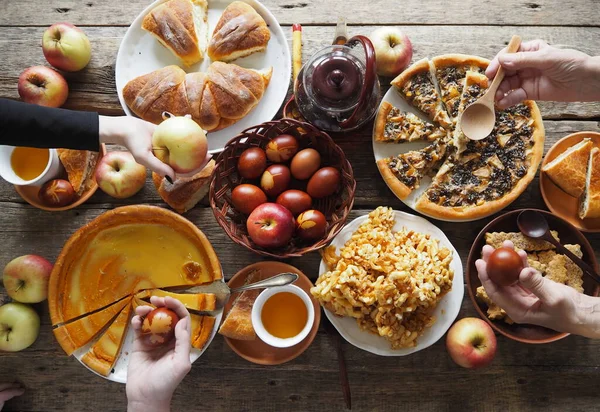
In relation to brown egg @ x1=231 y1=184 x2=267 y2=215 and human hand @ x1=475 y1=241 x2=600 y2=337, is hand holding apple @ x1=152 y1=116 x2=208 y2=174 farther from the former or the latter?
human hand @ x1=475 y1=241 x2=600 y2=337

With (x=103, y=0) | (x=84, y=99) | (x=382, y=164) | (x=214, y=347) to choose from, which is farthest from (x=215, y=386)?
(x=103, y=0)

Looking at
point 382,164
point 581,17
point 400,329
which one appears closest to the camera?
point 400,329

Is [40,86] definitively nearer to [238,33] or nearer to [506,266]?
[238,33]

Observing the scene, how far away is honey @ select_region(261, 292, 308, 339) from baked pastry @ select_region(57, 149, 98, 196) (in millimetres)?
898

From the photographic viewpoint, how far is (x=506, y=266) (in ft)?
5.94

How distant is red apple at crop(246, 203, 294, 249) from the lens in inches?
71.6

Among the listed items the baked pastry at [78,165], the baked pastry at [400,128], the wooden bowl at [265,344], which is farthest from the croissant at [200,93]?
the wooden bowl at [265,344]

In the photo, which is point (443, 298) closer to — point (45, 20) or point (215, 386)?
point (215, 386)

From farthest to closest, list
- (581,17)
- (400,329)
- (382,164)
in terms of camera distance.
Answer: (581,17)
(382,164)
(400,329)

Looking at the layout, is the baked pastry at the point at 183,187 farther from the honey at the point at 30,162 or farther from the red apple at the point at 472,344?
the red apple at the point at 472,344

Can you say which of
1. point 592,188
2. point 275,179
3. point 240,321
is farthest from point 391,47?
point 240,321

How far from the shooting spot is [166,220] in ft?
6.64

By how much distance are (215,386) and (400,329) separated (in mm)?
811

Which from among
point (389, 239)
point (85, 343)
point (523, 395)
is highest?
point (389, 239)
